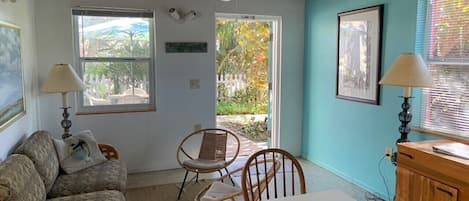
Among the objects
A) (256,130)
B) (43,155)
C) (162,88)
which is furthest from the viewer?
(256,130)

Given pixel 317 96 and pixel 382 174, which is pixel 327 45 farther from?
pixel 382 174

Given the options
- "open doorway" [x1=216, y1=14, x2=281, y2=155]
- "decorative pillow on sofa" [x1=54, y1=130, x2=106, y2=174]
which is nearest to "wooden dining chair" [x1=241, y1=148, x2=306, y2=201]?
"decorative pillow on sofa" [x1=54, y1=130, x2=106, y2=174]

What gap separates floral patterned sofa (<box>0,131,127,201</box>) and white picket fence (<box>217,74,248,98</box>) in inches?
166

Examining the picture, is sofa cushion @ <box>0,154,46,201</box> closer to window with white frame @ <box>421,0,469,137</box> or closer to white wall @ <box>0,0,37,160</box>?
white wall @ <box>0,0,37,160</box>

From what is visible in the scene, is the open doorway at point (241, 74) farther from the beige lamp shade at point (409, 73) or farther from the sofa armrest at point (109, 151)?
the beige lamp shade at point (409, 73)

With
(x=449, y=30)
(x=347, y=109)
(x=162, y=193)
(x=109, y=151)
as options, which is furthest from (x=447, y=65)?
(x=109, y=151)

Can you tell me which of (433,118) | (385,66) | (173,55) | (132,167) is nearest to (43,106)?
(132,167)

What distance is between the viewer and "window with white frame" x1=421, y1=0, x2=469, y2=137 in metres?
2.79

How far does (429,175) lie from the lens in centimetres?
252

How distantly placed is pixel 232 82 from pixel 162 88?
324cm

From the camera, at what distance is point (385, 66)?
352 centimetres

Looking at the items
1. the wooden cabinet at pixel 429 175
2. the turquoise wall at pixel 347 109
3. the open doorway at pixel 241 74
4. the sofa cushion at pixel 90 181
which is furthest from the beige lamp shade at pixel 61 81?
the open doorway at pixel 241 74

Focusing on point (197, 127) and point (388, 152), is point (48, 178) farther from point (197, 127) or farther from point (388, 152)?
point (388, 152)

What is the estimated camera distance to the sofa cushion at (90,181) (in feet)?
9.02
